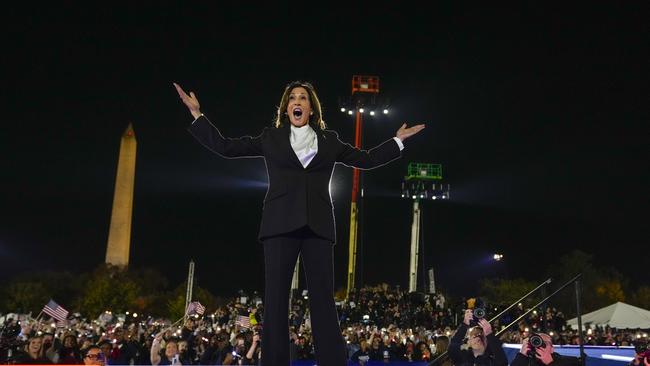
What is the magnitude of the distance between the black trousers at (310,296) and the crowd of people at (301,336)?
4.78ft

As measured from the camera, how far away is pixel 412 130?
432 cm

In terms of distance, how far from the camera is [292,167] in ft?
12.3

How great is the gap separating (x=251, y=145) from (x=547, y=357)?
281 centimetres

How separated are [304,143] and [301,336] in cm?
1384

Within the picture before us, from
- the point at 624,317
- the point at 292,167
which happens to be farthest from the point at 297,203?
the point at 624,317

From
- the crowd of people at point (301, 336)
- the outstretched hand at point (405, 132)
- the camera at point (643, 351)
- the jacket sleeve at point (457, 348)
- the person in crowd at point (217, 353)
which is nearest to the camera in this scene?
the outstretched hand at point (405, 132)

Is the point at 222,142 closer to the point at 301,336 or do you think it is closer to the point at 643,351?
the point at 643,351

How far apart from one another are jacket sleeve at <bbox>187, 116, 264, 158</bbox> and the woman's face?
0.81 ft

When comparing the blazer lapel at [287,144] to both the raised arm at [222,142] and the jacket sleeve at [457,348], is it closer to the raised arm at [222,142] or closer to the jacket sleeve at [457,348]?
the raised arm at [222,142]

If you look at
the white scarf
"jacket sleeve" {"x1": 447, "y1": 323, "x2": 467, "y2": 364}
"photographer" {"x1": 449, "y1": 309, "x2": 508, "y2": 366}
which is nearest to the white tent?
"photographer" {"x1": 449, "y1": 309, "x2": 508, "y2": 366}

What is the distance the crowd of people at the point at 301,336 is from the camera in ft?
28.9

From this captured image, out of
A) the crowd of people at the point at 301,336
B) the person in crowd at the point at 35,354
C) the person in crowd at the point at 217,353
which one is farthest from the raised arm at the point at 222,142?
the person in crowd at the point at 217,353

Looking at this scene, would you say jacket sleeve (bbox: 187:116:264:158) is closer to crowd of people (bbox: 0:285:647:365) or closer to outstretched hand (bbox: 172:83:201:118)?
outstretched hand (bbox: 172:83:201:118)

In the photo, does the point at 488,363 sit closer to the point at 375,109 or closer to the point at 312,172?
the point at 312,172
